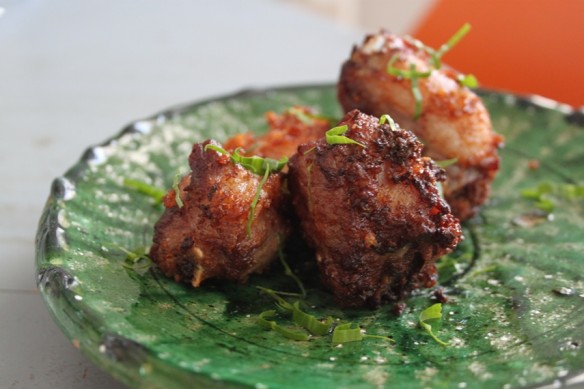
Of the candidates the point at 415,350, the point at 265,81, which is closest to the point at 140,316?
the point at 415,350

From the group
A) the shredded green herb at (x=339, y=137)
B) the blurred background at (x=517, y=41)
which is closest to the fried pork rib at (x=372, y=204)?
the shredded green herb at (x=339, y=137)

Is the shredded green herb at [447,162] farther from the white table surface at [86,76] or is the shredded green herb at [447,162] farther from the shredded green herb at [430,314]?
the white table surface at [86,76]

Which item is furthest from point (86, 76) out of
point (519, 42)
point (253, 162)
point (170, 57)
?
point (519, 42)

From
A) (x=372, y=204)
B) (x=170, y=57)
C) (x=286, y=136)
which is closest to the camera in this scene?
(x=372, y=204)

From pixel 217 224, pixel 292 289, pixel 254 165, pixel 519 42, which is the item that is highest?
pixel 519 42

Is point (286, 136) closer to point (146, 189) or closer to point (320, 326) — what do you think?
point (146, 189)

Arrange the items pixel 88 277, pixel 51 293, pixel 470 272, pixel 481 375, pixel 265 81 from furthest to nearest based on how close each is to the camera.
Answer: pixel 265 81 → pixel 470 272 → pixel 88 277 → pixel 51 293 → pixel 481 375

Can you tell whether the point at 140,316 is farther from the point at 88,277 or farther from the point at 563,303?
the point at 563,303
